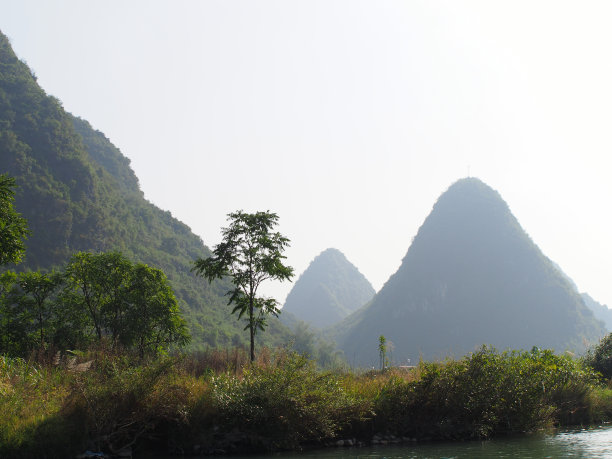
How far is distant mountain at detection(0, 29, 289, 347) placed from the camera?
89938mm

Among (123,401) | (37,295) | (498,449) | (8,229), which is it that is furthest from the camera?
(37,295)

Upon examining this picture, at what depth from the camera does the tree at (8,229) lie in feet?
50.5

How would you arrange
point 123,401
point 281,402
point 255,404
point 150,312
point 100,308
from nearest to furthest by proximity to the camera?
point 123,401 < point 281,402 < point 255,404 < point 150,312 < point 100,308

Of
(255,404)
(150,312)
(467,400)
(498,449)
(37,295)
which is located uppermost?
(37,295)

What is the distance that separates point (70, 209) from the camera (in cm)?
9419

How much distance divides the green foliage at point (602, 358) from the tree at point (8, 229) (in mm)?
29342

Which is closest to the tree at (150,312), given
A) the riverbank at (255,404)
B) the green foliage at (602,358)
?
the riverbank at (255,404)

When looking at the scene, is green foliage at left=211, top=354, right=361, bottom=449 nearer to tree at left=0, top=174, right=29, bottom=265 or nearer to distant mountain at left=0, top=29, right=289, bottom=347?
tree at left=0, top=174, right=29, bottom=265

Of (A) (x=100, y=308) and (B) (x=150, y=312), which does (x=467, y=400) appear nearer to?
(B) (x=150, y=312)

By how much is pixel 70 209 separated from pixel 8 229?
85686 millimetres

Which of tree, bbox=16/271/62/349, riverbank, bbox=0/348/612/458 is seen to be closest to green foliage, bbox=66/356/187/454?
riverbank, bbox=0/348/612/458

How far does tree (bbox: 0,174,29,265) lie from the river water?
9.12 m

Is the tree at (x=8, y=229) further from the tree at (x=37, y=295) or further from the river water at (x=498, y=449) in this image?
the tree at (x=37, y=295)

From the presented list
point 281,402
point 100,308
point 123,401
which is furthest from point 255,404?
point 100,308
